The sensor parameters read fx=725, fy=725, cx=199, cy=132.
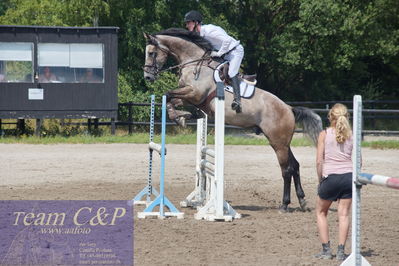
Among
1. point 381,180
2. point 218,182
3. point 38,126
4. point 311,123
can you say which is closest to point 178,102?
point 218,182

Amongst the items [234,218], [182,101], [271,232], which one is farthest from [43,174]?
[271,232]

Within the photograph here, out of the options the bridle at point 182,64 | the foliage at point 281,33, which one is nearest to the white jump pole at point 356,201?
the bridle at point 182,64

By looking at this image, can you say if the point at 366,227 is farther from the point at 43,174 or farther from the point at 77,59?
the point at 77,59

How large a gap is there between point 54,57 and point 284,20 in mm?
11718

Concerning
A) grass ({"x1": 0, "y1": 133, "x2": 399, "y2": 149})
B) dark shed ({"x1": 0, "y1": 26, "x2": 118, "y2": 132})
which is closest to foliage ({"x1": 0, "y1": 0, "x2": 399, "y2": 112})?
dark shed ({"x1": 0, "y1": 26, "x2": 118, "y2": 132})

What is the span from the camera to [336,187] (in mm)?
6441

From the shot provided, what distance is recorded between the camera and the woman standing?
6.41m

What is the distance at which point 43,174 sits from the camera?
1356cm

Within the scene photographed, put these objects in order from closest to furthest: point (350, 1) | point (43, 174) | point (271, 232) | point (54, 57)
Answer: point (271, 232)
point (43, 174)
point (54, 57)
point (350, 1)

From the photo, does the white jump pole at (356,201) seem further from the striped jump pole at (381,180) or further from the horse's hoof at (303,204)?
the horse's hoof at (303,204)

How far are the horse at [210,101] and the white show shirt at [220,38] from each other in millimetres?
183

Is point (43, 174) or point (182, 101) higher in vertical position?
point (182, 101)

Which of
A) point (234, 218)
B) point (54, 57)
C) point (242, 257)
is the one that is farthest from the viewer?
point (54, 57)

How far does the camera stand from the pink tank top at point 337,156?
6.43 metres
